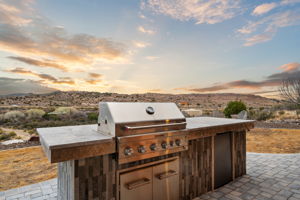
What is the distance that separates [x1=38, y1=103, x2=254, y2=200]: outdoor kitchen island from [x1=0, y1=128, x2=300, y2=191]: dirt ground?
74.6 inches

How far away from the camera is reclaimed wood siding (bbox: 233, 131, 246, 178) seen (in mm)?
3207

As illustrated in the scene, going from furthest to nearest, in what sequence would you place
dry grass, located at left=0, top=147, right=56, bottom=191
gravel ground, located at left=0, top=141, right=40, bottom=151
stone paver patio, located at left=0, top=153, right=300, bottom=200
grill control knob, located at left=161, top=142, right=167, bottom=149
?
gravel ground, located at left=0, top=141, right=40, bottom=151
dry grass, located at left=0, top=147, right=56, bottom=191
stone paver patio, located at left=0, top=153, right=300, bottom=200
grill control knob, located at left=161, top=142, right=167, bottom=149

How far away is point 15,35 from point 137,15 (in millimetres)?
4440

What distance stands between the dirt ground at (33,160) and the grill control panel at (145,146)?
2.72 metres

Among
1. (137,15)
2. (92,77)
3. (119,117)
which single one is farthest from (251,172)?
(92,77)

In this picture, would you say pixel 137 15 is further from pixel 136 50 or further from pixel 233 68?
pixel 233 68

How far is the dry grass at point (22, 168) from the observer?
126 inches

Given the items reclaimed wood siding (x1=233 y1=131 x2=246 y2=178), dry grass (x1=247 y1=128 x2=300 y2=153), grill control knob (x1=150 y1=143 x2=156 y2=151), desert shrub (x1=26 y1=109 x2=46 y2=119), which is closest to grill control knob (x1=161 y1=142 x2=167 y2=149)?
grill control knob (x1=150 y1=143 x2=156 y2=151)

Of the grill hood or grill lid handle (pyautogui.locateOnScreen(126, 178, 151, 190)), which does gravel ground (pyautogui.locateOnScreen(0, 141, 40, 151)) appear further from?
grill lid handle (pyautogui.locateOnScreen(126, 178, 151, 190))

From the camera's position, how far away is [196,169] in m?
2.53

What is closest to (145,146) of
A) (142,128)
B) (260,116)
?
(142,128)

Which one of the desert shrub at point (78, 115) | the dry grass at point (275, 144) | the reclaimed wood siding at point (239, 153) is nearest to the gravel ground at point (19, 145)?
the desert shrub at point (78, 115)

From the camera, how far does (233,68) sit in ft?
27.9

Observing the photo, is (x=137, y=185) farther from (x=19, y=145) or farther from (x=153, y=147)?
(x=19, y=145)
